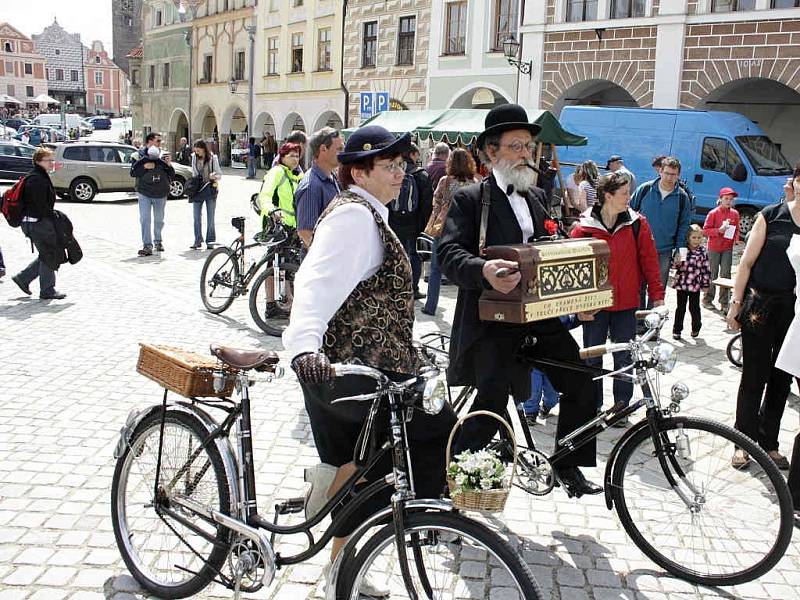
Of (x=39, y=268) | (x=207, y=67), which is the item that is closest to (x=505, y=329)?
(x=39, y=268)

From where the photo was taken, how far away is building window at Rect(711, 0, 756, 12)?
19719mm

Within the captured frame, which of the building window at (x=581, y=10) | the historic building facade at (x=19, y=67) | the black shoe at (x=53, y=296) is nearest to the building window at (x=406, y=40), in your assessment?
the building window at (x=581, y=10)

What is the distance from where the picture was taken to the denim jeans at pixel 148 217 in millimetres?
13609

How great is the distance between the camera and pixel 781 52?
63.2ft

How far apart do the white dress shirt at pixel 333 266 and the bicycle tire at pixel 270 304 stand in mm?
5284

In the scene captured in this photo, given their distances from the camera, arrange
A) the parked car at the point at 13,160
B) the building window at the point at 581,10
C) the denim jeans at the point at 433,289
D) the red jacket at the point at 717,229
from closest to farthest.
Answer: the denim jeans at the point at 433,289 < the red jacket at the point at 717,229 < the building window at the point at 581,10 < the parked car at the point at 13,160

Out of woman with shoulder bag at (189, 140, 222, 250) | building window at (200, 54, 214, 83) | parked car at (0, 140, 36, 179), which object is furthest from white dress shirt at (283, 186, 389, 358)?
building window at (200, 54, 214, 83)

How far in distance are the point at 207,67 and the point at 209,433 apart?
1809 inches

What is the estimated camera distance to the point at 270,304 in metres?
8.57

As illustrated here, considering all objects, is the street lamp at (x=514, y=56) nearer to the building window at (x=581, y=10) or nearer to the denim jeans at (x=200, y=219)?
the building window at (x=581, y=10)

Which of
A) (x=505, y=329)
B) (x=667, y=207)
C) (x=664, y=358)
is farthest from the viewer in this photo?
(x=667, y=207)

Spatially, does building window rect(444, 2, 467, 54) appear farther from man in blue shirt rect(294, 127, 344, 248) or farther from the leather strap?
the leather strap

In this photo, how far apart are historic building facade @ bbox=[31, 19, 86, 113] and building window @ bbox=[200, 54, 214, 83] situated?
86984 mm

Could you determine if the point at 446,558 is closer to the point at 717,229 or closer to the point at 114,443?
the point at 114,443
